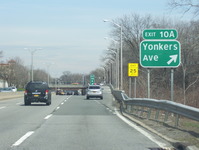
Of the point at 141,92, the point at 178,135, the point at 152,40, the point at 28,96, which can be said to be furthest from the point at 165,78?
the point at 178,135

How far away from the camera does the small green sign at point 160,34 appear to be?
662 inches

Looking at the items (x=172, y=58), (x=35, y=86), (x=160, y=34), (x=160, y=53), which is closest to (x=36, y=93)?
(x=35, y=86)

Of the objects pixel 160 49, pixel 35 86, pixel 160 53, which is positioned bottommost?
pixel 35 86

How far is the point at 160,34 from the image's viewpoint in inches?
672

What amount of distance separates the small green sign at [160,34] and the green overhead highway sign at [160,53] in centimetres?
22

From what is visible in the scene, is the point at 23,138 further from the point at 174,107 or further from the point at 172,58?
the point at 172,58

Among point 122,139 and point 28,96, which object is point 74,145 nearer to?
point 122,139

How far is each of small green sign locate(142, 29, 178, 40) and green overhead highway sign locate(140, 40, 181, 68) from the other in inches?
8.6

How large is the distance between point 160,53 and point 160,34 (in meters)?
0.88

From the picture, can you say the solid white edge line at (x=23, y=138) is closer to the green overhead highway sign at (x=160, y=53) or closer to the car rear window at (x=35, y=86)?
the green overhead highway sign at (x=160, y=53)

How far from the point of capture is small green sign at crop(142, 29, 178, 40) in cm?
1681

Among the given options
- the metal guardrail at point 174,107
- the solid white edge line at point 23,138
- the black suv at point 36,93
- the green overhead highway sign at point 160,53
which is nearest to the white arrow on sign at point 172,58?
the green overhead highway sign at point 160,53

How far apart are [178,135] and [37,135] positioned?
4317 millimetres

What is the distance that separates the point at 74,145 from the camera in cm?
955
